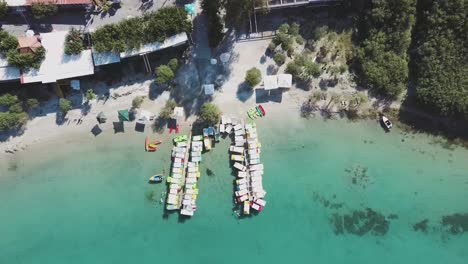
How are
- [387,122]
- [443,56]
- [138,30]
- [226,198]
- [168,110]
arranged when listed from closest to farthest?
[138,30]
[443,56]
[168,110]
[387,122]
[226,198]

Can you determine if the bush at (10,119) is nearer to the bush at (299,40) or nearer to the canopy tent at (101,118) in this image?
the canopy tent at (101,118)

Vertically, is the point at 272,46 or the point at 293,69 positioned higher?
the point at 272,46

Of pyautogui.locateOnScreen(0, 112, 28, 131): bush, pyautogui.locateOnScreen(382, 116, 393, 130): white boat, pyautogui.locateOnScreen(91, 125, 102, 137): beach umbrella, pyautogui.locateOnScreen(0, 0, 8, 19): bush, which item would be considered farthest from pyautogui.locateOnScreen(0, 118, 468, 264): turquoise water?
pyautogui.locateOnScreen(0, 0, 8, 19): bush

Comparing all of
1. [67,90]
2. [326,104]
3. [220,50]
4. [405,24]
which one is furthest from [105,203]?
[405,24]

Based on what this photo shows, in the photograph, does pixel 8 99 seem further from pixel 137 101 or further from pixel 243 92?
pixel 243 92

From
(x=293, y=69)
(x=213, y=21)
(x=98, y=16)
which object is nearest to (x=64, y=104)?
(x=98, y=16)

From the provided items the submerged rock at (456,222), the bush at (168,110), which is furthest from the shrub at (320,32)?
the submerged rock at (456,222)

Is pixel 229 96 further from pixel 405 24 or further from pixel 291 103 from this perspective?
pixel 405 24

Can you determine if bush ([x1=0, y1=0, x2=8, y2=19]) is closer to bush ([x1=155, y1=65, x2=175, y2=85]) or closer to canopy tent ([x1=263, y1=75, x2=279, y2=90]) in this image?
bush ([x1=155, y1=65, x2=175, y2=85])
